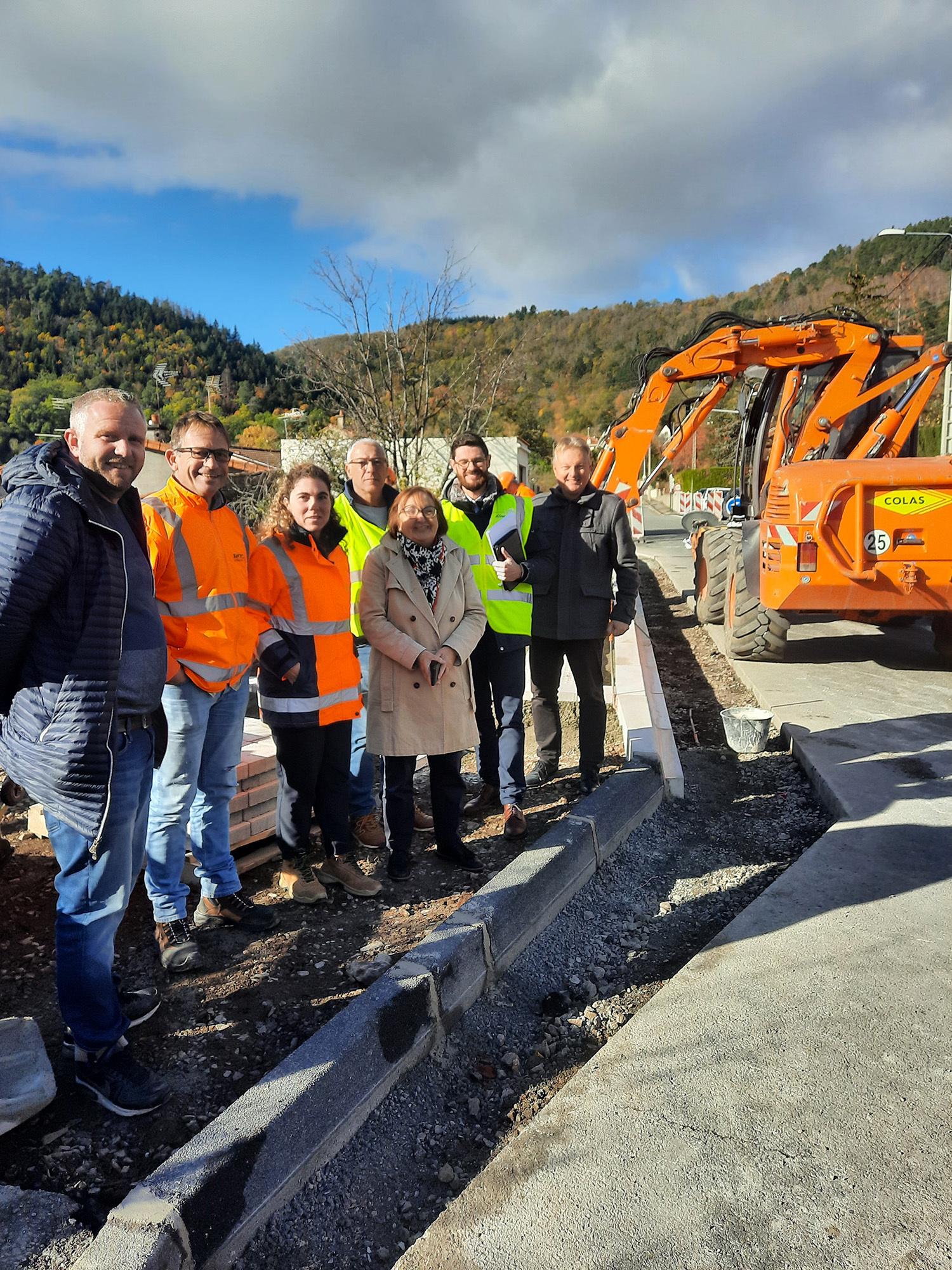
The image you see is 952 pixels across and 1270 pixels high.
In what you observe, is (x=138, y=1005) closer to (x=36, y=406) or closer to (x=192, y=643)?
(x=192, y=643)

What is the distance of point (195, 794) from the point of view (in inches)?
131

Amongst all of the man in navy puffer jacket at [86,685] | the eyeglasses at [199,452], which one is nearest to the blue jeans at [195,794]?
the man in navy puffer jacket at [86,685]

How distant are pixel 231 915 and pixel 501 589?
6.82 feet

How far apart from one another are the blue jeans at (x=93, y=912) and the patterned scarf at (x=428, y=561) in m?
1.66

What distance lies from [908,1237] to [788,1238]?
269 millimetres

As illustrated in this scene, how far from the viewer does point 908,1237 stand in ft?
6.33

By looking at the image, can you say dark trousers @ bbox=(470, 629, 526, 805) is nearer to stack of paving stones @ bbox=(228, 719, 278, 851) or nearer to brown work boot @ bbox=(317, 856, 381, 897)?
brown work boot @ bbox=(317, 856, 381, 897)

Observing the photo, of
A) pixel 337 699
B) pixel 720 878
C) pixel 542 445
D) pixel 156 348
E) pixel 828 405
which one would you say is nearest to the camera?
pixel 337 699

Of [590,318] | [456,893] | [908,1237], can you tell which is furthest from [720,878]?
[590,318]

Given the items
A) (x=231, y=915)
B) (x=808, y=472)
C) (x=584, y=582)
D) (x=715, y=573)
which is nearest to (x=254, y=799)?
(x=231, y=915)

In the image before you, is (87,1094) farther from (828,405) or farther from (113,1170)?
(828,405)

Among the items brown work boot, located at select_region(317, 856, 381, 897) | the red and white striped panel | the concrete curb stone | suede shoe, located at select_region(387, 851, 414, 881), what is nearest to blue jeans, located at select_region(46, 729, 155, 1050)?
the concrete curb stone

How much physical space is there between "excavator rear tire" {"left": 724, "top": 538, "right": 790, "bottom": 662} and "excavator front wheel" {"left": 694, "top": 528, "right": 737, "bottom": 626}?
52.4 inches

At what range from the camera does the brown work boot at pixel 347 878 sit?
375 centimetres
